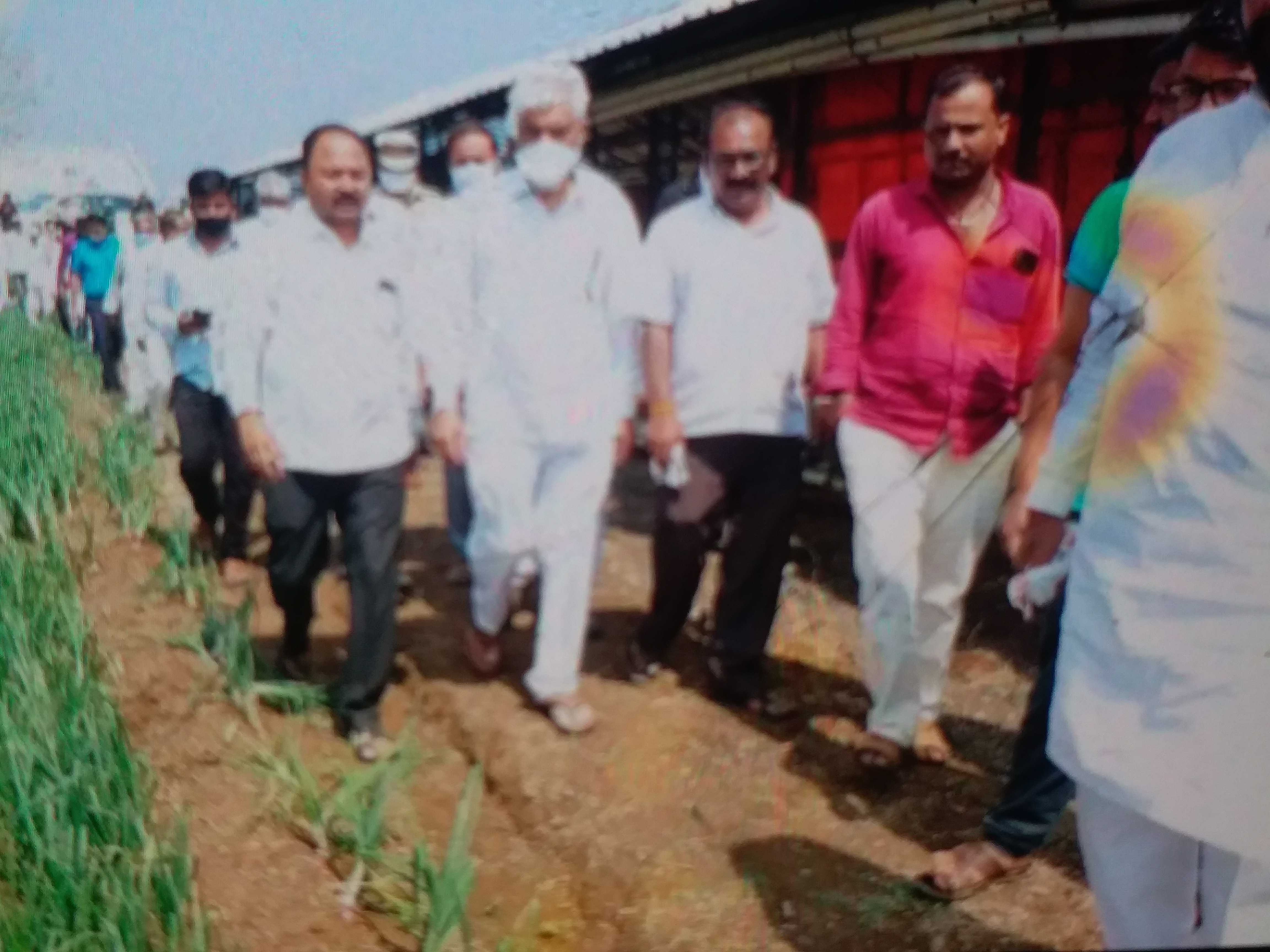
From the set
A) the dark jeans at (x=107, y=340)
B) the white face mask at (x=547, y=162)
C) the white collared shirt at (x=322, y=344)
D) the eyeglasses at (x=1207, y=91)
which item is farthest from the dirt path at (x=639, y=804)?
→ the dark jeans at (x=107, y=340)

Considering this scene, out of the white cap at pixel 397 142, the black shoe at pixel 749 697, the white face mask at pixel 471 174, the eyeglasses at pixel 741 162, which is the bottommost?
the black shoe at pixel 749 697

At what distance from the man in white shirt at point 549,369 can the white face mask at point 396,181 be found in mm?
1917

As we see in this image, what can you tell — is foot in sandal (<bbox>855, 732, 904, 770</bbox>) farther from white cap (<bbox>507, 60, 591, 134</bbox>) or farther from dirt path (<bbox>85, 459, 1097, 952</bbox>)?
white cap (<bbox>507, 60, 591, 134</bbox>)

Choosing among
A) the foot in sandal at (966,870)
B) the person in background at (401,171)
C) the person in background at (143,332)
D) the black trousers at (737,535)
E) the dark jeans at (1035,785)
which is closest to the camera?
the dark jeans at (1035,785)

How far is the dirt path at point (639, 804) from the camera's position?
7.64ft

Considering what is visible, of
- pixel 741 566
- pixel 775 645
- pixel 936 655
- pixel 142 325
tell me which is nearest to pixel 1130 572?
pixel 936 655

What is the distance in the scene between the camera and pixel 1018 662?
3.89 meters

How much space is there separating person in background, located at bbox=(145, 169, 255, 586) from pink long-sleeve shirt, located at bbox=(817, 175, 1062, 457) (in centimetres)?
262

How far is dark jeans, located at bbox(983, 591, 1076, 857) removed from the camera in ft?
7.32

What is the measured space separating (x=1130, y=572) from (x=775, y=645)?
111 inches

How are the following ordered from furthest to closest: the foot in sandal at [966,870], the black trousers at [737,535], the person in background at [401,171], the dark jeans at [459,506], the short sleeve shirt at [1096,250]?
the person in background at [401,171], the dark jeans at [459,506], the black trousers at [737,535], the foot in sandal at [966,870], the short sleeve shirt at [1096,250]

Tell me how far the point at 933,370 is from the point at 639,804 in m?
1.36

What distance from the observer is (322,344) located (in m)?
2.99

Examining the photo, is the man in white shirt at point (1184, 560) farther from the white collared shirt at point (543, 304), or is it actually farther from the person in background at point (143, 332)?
the person in background at point (143, 332)
